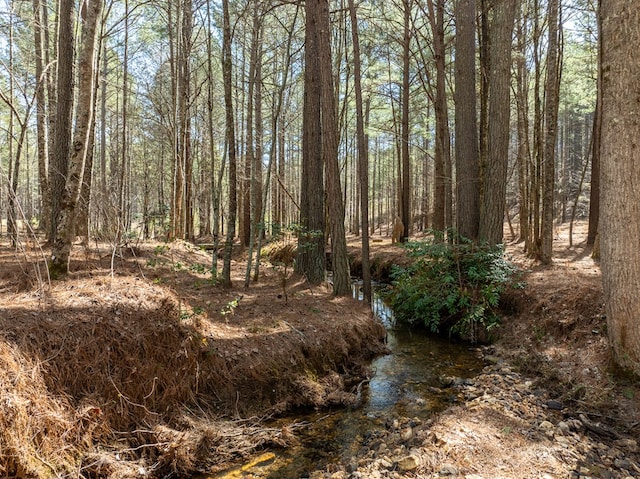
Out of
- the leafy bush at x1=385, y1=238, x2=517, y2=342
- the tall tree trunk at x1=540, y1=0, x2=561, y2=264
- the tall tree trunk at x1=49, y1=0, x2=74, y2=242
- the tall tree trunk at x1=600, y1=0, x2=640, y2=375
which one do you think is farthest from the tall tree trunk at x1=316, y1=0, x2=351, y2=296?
the tall tree trunk at x1=540, y1=0, x2=561, y2=264

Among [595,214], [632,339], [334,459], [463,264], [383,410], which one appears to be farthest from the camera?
[595,214]

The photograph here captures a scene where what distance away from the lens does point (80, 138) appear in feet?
16.6

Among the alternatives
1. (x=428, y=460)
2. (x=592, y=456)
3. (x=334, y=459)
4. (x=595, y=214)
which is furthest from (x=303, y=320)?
(x=595, y=214)

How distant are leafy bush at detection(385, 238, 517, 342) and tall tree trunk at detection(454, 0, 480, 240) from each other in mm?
863

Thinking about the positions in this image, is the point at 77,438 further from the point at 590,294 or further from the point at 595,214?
the point at 595,214

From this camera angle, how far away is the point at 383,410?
15.3ft

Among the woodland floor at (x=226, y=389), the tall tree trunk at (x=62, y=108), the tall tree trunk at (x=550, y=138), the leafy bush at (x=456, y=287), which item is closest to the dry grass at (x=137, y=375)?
the woodland floor at (x=226, y=389)

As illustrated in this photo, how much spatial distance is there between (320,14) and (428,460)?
746 cm

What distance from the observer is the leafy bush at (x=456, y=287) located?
7.28 metres

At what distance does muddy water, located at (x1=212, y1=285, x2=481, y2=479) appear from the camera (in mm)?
3611

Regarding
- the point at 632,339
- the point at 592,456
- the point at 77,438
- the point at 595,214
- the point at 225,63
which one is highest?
the point at 225,63

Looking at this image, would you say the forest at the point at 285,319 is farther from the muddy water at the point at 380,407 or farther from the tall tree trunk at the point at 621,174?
the muddy water at the point at 380,407

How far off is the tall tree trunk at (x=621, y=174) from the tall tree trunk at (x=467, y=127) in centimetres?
460

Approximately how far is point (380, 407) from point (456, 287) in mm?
3793
